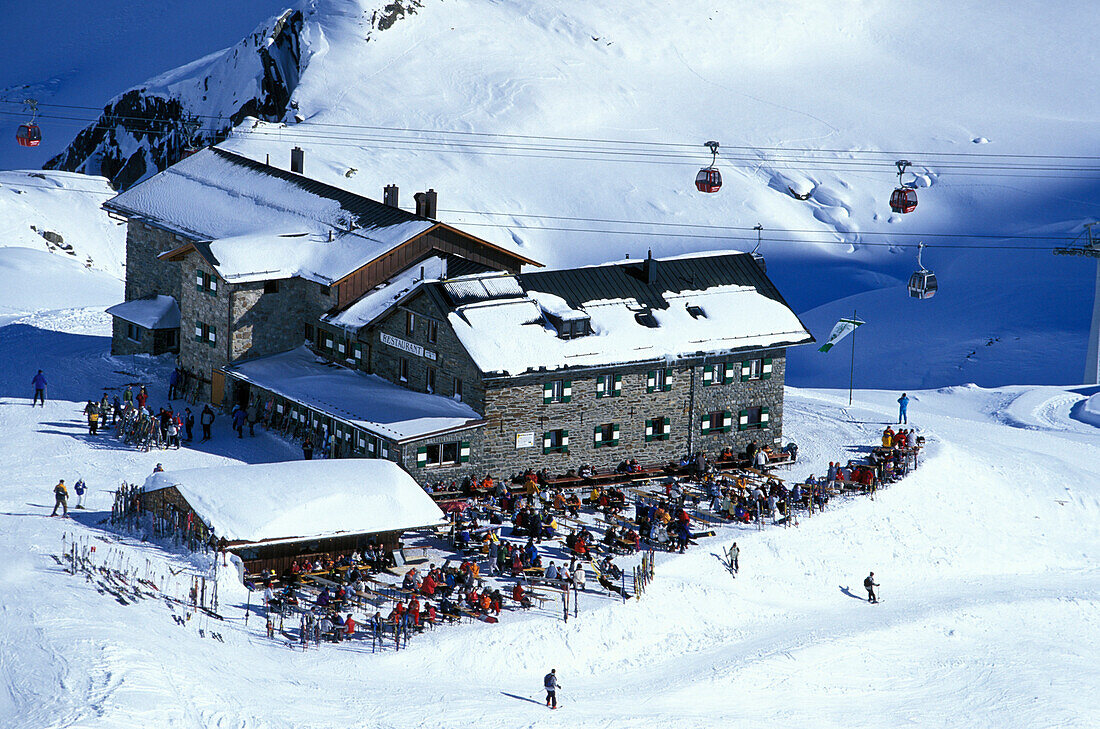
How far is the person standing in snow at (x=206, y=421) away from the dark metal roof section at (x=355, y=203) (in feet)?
30.3

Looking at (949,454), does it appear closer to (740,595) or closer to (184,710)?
(740,595)

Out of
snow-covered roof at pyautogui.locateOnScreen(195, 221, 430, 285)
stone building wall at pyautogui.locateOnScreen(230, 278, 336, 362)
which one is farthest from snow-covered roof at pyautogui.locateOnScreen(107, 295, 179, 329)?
stone building wall at pyautogui.locateOnScreen(230, 278, 336, 362)

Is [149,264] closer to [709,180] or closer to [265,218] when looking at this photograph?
[265,218]

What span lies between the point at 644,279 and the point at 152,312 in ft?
68.2

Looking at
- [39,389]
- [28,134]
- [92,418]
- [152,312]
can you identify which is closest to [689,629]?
[92,418]

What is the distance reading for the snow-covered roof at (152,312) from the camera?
62122 mm

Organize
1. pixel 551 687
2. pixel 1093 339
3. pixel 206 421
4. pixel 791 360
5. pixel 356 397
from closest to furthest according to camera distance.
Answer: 1. pixel 551 687
2. pixel 356 397
3. pixel 206 421
4. pixel 1093 339
5. pixel 791 360

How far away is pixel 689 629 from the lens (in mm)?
43812

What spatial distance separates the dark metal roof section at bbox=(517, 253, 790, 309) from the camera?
53.6m

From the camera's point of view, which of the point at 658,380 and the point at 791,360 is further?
the point at 791,360

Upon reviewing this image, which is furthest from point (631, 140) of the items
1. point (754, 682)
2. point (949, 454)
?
point (754, 682)

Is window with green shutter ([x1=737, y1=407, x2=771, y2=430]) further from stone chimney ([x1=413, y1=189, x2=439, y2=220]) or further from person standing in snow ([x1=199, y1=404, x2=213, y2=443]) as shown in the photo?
person standing in snow ([x1=199, y1=404, x2=213, y2=443])

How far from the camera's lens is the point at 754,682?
41.7 metres

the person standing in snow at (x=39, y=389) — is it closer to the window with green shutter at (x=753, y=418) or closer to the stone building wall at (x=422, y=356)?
the stone building wall at (x=422, y=356)
